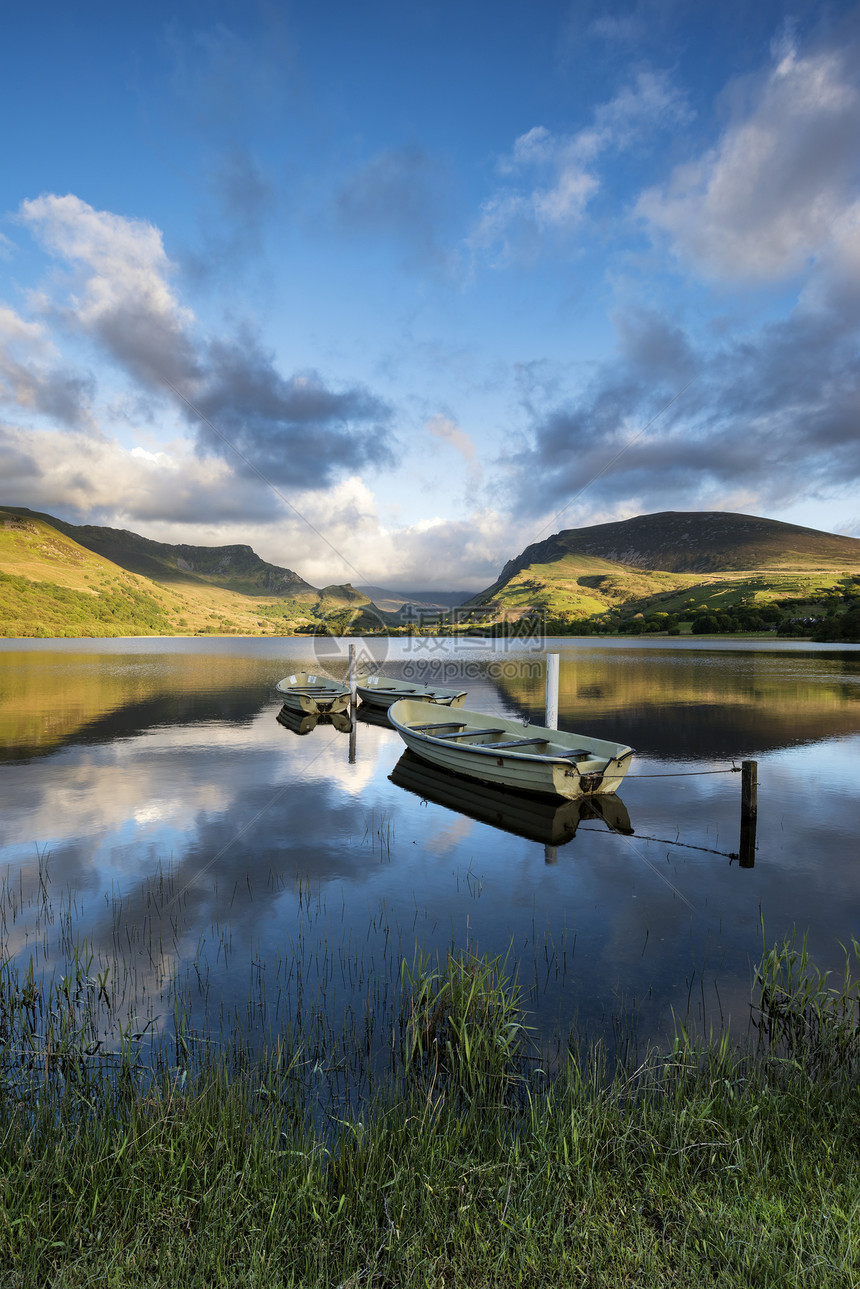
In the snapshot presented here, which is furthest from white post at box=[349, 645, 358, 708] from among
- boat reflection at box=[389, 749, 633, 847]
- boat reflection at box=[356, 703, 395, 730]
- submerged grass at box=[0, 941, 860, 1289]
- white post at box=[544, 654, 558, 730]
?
submerged grass at box=[0, 941, 860, 1289]

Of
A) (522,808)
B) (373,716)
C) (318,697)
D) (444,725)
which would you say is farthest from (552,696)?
(373,716)

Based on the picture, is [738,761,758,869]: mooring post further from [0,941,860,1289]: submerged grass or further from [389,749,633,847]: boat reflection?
[0,941,860,1289]: submerged grass

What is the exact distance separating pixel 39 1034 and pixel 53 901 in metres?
4.73

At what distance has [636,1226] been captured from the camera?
380cm

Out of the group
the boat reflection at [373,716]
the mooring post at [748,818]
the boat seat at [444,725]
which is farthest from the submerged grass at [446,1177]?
the boat reflection at [373,716]

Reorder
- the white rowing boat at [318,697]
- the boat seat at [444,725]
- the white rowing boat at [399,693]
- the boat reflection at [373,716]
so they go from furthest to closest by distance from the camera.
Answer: the white rowing boat at [318,697] < the boat reflection at [373,716] < the white rowing boat at [399,693] < the boat seat at [444,725]

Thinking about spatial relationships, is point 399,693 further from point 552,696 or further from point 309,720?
point 552,696

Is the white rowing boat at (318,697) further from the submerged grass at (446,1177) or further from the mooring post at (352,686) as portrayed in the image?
the submerged grass at (446,1177)

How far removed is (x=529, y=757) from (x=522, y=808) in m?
1.75

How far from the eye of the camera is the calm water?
809 cm

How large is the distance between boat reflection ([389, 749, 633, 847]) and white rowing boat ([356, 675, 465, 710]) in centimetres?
1033

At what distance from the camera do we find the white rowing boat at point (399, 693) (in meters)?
32.1

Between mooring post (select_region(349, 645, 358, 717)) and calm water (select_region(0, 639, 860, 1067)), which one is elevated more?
mooring post (select_region(349, 645, 358, 717))

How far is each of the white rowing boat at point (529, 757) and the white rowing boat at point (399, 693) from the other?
896 cm
